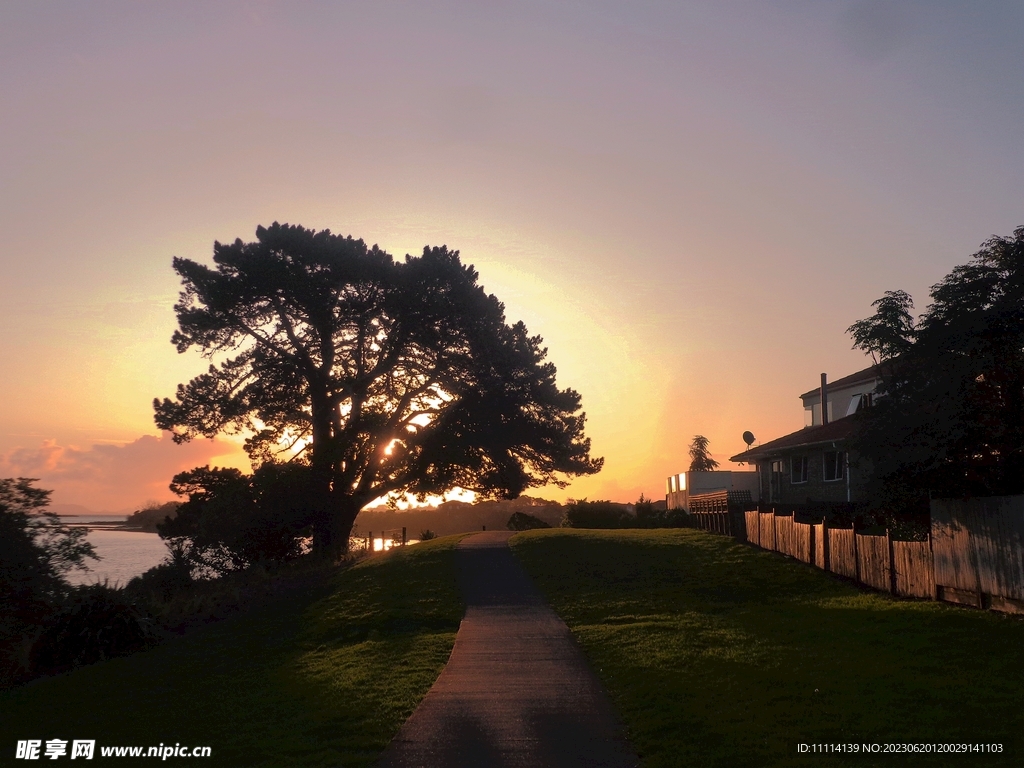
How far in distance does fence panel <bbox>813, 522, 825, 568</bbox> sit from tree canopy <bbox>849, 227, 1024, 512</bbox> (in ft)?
18.4

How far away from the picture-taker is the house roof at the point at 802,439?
39.1 meters

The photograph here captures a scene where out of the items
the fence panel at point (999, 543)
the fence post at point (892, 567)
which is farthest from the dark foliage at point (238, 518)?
the fence panel at point (999, 543)

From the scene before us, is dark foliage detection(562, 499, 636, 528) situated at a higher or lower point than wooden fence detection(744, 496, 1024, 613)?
higher

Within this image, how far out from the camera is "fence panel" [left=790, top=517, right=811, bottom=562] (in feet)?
85.8

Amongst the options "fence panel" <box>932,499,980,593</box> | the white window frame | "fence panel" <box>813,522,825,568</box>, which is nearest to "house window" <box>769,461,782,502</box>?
the white window frame

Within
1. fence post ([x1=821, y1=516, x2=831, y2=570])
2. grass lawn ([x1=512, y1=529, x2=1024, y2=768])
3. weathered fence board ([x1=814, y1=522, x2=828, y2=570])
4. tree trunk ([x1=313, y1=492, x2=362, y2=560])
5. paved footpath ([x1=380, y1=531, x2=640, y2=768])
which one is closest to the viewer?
paved footpath ([x1=380, y1=531, x2=640, y2=768])

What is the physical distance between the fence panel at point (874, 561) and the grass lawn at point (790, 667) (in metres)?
0.66

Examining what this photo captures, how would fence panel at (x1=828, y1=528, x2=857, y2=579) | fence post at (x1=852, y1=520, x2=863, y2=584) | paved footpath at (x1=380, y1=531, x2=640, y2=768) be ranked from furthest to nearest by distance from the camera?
fence panel at (x1=828, y1=528, x2=857, y2=579) → fence post at (x1=852, y1=520, x2=863, y2=584) → paved footpath at (x1=380, y1=531, x2=640, y2=768)

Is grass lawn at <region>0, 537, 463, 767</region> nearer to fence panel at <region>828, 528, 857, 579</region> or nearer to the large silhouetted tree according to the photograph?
fence panel at <region>828, 528, 857, 579</region>

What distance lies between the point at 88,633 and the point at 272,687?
8.05 meters

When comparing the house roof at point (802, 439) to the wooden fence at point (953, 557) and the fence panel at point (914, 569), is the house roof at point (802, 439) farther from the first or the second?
the fence panel at point (914, 569)

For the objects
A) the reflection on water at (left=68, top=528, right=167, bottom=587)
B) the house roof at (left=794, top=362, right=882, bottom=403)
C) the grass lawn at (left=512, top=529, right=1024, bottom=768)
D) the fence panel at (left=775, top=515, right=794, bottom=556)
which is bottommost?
the grass lawn at (left=512, top=529, right=1024, bottom=768)

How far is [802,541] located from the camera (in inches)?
1049

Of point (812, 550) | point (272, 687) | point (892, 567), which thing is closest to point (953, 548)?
point (892, 567)
